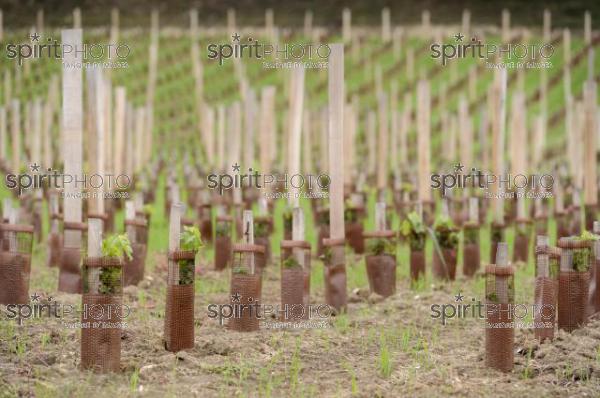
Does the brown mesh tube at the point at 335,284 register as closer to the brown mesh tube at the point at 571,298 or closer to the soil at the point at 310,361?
the soil at the point at 310,361

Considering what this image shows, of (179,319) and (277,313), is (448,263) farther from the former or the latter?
(179,319)

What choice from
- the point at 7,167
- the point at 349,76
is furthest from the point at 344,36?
the point at 7,167

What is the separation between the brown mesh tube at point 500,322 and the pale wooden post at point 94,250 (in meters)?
2.30

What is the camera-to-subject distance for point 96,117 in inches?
324

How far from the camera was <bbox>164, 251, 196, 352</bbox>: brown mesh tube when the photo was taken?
592 centimetres

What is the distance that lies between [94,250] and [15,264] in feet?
5.44

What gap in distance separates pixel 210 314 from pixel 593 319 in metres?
2.73

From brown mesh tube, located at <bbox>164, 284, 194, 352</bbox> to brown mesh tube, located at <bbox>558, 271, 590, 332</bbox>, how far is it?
2.44 metres

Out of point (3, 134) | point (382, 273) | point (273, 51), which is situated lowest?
point (382, 273)

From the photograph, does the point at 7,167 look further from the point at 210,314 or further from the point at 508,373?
the point at 508,373

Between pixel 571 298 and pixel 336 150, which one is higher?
pixel 336 150

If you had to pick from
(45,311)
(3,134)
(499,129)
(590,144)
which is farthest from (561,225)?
(3,134)

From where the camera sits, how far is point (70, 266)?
7.72 metres

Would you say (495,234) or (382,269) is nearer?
(382,269)
